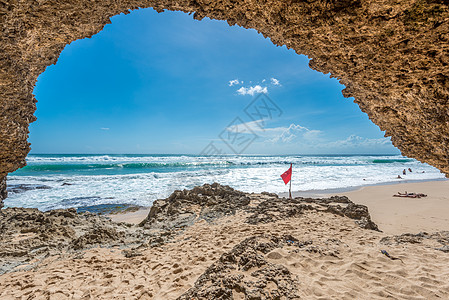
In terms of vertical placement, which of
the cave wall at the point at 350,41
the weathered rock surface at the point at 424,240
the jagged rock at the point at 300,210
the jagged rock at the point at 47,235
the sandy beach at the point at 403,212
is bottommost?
the sandy beach at the point at 403,212

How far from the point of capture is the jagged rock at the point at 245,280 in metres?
2.93

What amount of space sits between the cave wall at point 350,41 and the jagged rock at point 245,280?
2941 millimetres

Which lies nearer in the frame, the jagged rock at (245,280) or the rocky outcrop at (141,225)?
the jagged rock at (245,280)

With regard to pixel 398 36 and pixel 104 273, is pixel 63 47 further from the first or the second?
pixel 398 36

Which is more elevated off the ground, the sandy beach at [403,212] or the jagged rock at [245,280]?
the jagged rock at [245,280]

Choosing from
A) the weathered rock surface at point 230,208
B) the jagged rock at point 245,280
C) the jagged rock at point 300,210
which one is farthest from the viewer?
the weathered rock surface at point 230,208

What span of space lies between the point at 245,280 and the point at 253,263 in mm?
433

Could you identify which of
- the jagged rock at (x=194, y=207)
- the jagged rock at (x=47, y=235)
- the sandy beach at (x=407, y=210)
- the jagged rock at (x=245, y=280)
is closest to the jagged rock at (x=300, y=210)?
the jagged rock at (x=194, y=207)

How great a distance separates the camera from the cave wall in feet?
6.78

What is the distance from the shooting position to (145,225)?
6988 millimetres

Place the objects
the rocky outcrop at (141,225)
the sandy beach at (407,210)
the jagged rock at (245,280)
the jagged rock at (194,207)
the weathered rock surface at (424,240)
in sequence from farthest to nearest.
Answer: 1. the sandy beach at (407,210)
2. the jagged rock at (194,207)
3. the rocky outcrop at (141,225)
4. the weathered rock surface at (424,240)
5. the jagged rock at (245,280)

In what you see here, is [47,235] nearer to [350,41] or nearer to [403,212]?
[350,41]

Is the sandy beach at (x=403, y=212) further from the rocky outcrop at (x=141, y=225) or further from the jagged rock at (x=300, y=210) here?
the rocky outcrop at (x=141, y=225)

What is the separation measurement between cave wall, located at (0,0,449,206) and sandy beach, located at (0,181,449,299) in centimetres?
211
